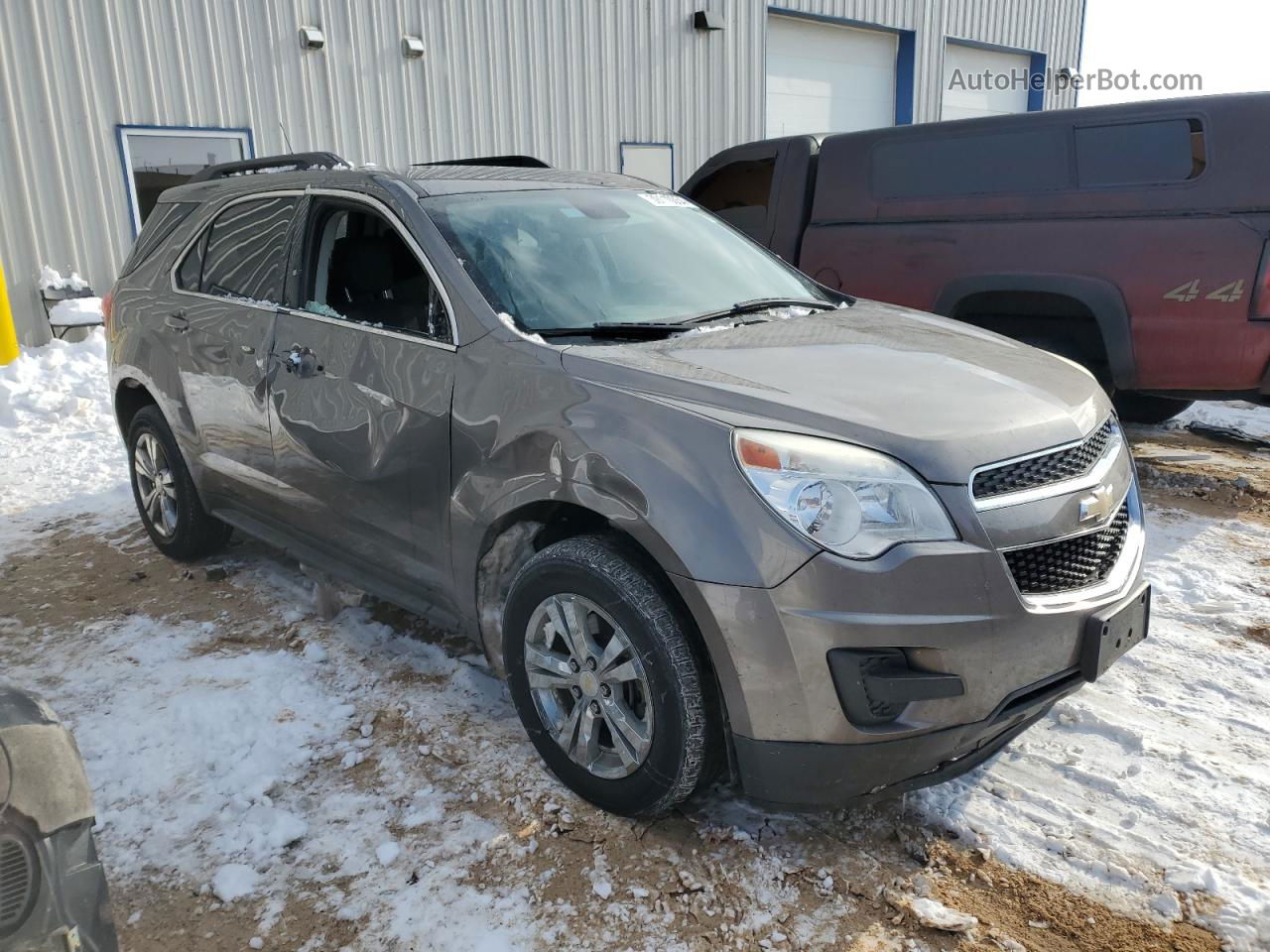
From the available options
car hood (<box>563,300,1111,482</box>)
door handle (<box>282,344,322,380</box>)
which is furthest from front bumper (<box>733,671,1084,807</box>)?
door handle (<box>282,344,322,380</box>)

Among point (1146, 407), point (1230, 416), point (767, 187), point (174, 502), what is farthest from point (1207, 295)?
point (174, 502)

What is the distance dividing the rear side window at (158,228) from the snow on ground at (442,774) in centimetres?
181

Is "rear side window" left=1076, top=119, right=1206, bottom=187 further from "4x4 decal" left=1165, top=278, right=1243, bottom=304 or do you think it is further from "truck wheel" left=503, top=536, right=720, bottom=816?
"truck wheel" left=503, top=536, right=720, bottom=816

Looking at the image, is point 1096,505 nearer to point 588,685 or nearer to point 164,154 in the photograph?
point 588,685

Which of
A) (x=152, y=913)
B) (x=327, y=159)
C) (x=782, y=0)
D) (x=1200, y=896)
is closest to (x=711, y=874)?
(x=1200, y=896)

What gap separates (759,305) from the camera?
3.43 m

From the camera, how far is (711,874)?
2559 mm

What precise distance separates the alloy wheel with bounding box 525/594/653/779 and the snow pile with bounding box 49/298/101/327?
7981mm

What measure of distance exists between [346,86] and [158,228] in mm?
6489

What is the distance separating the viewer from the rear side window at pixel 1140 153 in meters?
5.09

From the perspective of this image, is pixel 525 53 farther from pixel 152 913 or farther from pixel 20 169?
pixel 152 913

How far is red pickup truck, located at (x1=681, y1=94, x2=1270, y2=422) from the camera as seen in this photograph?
484 cm

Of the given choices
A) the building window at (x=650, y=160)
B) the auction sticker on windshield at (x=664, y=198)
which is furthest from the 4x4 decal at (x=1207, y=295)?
the building window at (x=650, y=160)

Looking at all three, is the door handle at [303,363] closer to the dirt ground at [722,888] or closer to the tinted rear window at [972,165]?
the dirt ground at [722,888]
